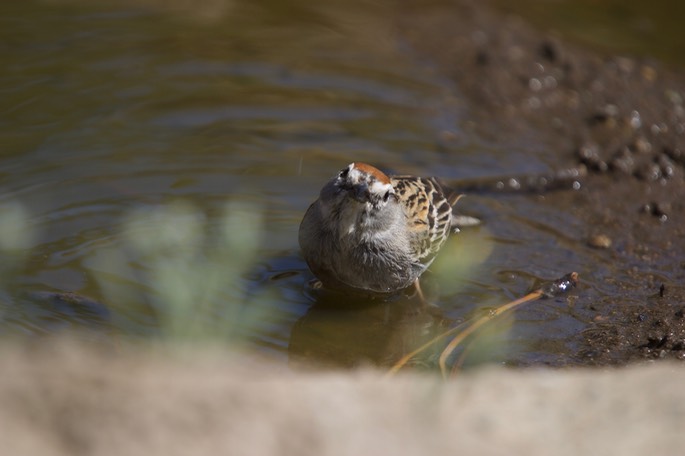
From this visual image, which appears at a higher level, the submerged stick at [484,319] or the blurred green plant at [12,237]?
the blurred green plant at [12,237]

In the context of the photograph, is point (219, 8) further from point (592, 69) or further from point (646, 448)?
point (646, 448)

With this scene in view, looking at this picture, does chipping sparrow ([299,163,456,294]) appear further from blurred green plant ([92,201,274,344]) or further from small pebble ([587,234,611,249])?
small pebble ([587,234,611,249])

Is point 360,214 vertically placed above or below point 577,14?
below

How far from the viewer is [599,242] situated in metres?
7.32

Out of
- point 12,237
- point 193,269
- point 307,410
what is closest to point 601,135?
point 193,269

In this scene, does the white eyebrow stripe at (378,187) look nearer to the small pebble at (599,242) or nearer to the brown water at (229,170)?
the brown water at (229,170)

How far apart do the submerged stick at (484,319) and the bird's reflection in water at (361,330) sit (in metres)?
0.05

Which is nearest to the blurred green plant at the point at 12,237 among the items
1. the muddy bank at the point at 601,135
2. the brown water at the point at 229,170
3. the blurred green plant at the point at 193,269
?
the brown water at the point at 229,170

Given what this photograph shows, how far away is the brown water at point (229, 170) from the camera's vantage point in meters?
5.89

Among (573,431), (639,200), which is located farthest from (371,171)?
(639,200)

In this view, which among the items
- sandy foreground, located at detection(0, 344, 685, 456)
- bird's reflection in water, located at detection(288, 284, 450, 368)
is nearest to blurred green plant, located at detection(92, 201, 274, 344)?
bird's reflection in water, located at detection(288, 284, 450, 368)

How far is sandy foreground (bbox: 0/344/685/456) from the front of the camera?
3879 millimetres

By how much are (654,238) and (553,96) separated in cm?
277

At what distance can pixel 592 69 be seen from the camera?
34.0 feet
